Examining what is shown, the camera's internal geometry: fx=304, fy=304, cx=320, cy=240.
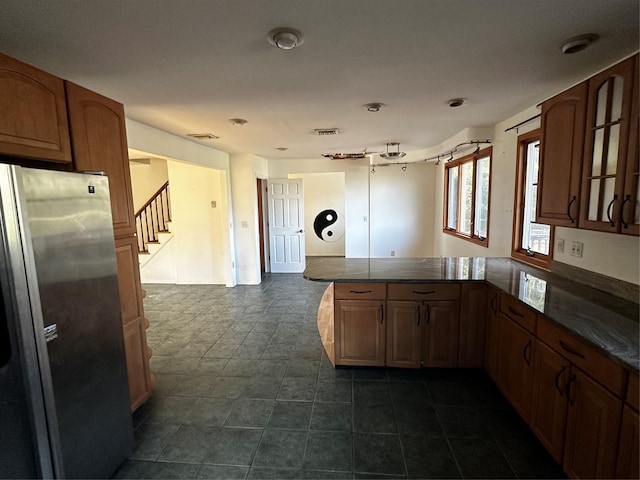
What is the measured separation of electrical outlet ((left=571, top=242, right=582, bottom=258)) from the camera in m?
2.26

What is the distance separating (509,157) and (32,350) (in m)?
3.99

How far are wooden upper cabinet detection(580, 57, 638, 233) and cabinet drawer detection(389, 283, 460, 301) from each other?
986mm

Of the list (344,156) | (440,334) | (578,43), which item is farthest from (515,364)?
(344,156)

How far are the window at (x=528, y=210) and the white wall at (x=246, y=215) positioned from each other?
4.09 meters

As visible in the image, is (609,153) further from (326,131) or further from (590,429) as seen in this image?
(326,131)

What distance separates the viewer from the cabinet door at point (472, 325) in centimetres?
252

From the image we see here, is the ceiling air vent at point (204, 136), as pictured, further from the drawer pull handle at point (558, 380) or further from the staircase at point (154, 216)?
the drawer pull handle at point (558, 380)

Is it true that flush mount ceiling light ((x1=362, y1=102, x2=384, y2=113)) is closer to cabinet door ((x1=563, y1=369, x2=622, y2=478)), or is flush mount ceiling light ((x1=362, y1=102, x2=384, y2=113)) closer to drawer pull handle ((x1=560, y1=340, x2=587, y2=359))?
drawer pull handle ((x1=560, y1=340, x2=587, y2=359))

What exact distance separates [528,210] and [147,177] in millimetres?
7166

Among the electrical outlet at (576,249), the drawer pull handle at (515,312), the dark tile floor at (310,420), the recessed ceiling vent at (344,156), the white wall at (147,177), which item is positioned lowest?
the dark tile floor at (310,420)

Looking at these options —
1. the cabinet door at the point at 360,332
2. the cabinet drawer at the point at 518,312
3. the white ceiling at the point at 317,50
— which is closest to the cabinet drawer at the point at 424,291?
the cabinet door at the point at 360,332

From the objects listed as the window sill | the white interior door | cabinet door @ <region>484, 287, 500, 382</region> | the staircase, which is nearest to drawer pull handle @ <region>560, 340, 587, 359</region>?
cabinet door @ <region>484, 287, 500, 382</region>

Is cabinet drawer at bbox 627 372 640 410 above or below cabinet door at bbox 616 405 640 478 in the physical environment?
above

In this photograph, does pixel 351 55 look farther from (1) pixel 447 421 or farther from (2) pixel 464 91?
(1) pixel 447 421
